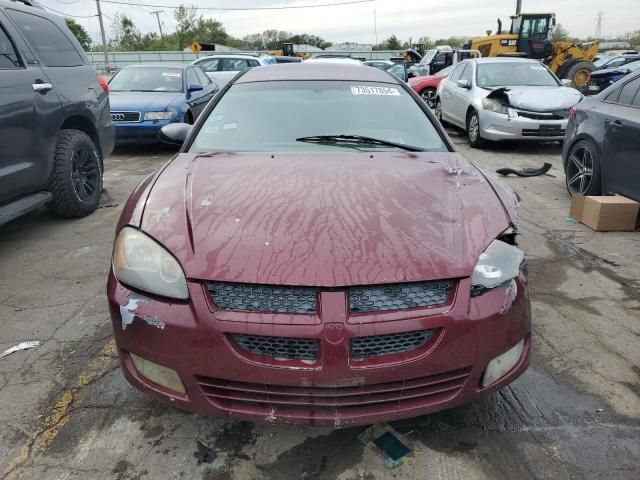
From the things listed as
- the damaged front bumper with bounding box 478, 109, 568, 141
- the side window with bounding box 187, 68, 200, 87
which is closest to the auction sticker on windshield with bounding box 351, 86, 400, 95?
the damaged front bumper with bounding box 478, 109, 568, 141

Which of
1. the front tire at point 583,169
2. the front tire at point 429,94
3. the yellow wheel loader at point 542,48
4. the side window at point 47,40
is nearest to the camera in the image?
the side window at point 47,40

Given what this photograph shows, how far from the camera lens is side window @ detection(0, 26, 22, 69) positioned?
399 centimetres

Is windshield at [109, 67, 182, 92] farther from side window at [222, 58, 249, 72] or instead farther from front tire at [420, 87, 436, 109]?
front tire at [420, 87, 436, 109]

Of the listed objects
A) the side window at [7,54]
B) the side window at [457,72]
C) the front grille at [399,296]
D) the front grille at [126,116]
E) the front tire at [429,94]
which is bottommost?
the front tire at [429,94]

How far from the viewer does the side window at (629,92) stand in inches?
190

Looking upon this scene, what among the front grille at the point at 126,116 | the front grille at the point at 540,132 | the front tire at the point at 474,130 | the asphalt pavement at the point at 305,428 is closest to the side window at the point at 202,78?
the front grille at the point at 126,116

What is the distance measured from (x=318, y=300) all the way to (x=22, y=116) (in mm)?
3448

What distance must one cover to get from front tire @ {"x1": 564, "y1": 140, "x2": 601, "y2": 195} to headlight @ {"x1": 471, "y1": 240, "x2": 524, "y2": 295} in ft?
12.2

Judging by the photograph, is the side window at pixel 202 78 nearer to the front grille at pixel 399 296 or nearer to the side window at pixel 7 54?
the side window at pixel 7 54

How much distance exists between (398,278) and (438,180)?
890 millimetres

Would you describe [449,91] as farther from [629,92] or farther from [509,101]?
[629,92]

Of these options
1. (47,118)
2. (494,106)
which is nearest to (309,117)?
(47,118)

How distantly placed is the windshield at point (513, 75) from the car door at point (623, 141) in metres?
4.16

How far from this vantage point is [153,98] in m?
8.50
